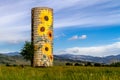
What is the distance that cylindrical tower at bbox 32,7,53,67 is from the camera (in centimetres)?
4831

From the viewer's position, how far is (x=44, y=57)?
4859 cm

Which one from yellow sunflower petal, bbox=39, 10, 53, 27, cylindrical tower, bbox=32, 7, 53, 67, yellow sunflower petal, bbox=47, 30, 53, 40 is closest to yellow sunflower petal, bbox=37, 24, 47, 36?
cylindrical tower, bbox=32, 7, 53, 67

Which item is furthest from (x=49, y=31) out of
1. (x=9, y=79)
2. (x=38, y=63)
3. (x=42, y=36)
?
(x=9, y=79)

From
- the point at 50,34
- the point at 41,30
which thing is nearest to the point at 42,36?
the point at 41,30

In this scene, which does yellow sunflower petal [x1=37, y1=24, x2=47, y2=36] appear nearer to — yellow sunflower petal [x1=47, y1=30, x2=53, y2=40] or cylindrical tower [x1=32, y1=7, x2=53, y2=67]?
cylindrical tower [x1=32, y1=7, x2=53, y2=67]

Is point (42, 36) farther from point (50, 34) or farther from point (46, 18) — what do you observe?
point (46, 18)

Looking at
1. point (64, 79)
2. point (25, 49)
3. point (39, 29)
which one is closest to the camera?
point (64, 79)

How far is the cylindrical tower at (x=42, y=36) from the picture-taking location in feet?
159

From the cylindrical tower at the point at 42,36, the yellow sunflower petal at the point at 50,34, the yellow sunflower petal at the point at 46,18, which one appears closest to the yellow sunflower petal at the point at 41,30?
the cylindrical tower at the point at 42,36

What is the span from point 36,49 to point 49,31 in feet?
10.3

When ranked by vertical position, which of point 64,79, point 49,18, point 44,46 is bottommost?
point 64,79

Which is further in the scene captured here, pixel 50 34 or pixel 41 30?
pixel 50 34

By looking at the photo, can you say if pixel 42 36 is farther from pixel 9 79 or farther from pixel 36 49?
pixel 9 79

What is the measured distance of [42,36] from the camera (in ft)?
158
